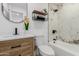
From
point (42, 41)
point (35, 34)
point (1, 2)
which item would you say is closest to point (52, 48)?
point (42, 41)

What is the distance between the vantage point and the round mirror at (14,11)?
2.00 metres

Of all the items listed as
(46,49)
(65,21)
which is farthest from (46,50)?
(65,21)

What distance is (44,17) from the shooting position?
217 cm

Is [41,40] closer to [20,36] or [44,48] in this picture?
[44,48]

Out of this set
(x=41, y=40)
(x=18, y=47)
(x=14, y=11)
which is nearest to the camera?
(x=18, y=47)

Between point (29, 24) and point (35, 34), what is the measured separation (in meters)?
0.23

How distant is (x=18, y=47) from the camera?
192cm

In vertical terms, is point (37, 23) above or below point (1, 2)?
below

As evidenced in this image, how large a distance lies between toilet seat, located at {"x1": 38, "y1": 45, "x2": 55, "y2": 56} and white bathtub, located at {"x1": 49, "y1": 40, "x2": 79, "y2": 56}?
0.26 feet

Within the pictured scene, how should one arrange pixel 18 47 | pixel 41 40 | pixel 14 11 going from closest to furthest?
pixel 18 47, pixel 14 11, pixel 41 40

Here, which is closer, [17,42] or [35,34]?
[17,42]

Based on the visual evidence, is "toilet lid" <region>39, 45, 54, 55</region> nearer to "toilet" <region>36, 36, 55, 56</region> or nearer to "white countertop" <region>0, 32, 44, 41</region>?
"toilet" <region>36, 36, 55, 56</region>

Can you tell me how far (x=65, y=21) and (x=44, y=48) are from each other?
0.65m

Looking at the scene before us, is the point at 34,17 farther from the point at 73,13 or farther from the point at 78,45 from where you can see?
the point at 78,45
